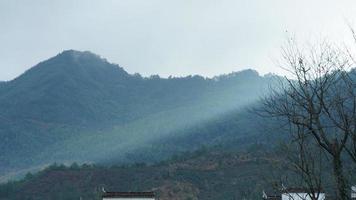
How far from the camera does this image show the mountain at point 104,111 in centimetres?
12356

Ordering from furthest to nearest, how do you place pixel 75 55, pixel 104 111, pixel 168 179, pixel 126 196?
pixel 75 55 < pixel 104 111 < pixel 168 179 < pixel 126 196

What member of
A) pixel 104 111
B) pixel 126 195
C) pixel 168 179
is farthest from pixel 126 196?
pixel 104 111

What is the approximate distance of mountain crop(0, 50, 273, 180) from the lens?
123562 mm

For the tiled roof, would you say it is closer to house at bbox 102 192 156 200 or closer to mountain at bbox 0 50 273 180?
house at bbox 102 192 156 200

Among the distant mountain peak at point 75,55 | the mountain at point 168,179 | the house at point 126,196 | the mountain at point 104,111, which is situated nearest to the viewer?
the house at point 126,196

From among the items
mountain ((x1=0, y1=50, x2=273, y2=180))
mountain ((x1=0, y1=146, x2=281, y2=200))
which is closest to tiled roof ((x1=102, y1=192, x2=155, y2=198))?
mountain ((x1=0, y1=146, x2=281, y2=200))

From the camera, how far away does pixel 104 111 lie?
163375 millimetres

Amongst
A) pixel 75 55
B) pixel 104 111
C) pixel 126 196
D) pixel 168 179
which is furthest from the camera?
pixel 75 55

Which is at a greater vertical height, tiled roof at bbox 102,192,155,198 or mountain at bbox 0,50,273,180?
mountain at bbox 0,50,273,180

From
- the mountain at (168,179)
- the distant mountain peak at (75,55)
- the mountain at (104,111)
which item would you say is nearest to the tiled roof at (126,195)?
the mountain at (168,179)

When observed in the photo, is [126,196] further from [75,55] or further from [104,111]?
[75,55]

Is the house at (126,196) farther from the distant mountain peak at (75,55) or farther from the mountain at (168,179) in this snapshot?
the distant mountain peak at (75,55)

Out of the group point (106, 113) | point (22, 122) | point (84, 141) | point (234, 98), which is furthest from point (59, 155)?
point (234, 98)

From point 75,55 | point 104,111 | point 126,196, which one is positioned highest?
point 75,55
